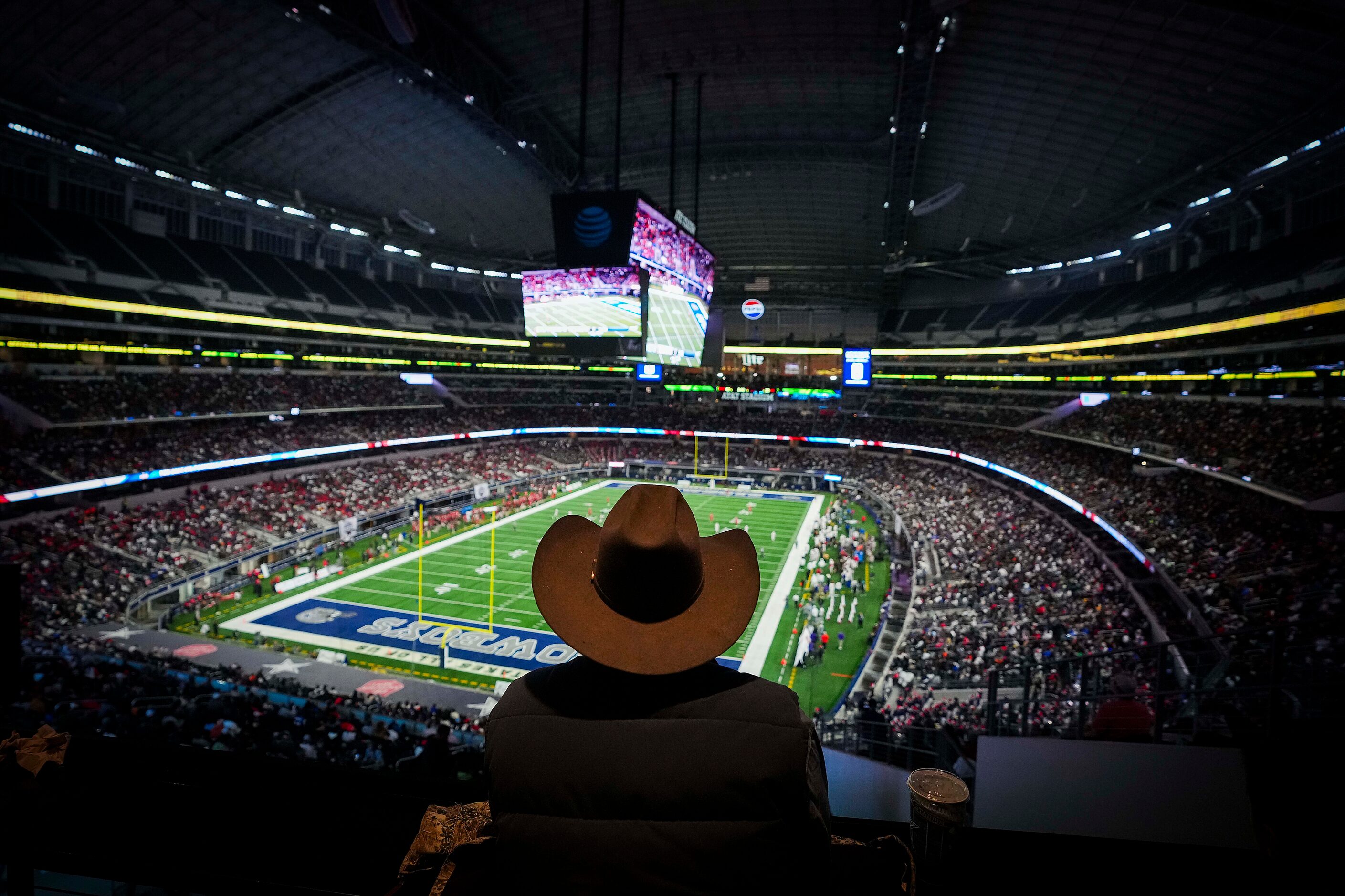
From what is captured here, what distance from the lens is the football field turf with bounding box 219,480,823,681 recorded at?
19484 millimetres

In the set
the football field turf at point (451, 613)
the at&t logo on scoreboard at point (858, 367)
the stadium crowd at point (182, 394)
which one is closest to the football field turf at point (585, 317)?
the football field turf at point (451, 613)

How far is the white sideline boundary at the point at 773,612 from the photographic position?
1939 centimetres

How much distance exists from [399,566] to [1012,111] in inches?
1248

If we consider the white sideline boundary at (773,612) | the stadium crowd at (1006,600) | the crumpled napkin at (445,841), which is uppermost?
the crumpled napkin at (445,841)

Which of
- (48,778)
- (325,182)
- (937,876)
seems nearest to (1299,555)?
(937,876)

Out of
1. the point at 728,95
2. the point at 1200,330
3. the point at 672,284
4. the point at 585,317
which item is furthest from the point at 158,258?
the point at 1200,330

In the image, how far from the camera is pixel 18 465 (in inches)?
997

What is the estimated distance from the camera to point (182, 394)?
3572 centimetres

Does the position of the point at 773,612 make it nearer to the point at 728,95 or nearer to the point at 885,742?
the point at 885,742

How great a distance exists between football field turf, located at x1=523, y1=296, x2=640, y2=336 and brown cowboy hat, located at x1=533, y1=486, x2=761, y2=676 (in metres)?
23.8

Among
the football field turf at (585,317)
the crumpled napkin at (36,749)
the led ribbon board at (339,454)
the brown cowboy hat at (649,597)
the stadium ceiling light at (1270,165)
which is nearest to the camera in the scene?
the brown cowboy hat at (649,597)

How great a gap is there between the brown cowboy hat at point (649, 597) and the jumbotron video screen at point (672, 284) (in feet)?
73.3

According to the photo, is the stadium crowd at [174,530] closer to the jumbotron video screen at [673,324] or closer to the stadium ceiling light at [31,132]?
the stadium ceiling light at [31,132]

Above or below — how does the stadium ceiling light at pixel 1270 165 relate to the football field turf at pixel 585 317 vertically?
above
